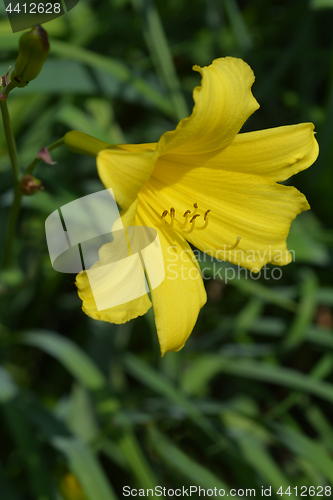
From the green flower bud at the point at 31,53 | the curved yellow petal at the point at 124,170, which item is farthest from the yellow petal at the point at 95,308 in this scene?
the green flower bud at the point at 31,53

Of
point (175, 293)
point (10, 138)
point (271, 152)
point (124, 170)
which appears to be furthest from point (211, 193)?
point (10, 138)

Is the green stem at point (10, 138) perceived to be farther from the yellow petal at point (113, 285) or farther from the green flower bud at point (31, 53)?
the yellow petal at point (113, 285)

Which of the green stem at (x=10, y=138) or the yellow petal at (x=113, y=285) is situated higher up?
the green stem at (x=10, y=138)

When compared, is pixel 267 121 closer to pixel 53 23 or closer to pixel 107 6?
pixel 107 6

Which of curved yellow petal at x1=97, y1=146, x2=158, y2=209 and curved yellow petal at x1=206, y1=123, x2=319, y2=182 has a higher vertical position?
curved yellow petal at x1=97, y1=146, x2=158, y2=209

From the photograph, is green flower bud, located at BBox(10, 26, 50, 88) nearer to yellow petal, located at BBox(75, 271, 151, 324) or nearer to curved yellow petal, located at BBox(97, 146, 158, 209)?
curved yellow petal, located at BBox(97, 146, 158, 209)

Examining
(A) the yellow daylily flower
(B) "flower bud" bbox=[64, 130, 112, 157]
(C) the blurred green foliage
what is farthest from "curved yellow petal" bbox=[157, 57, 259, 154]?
(C) the blurred green foliage

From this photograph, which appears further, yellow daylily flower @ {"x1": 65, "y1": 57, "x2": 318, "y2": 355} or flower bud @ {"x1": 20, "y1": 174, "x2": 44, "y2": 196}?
flower bud @ {"x1": 20, "y1": 174, "x2": 44, "y2": 196}
